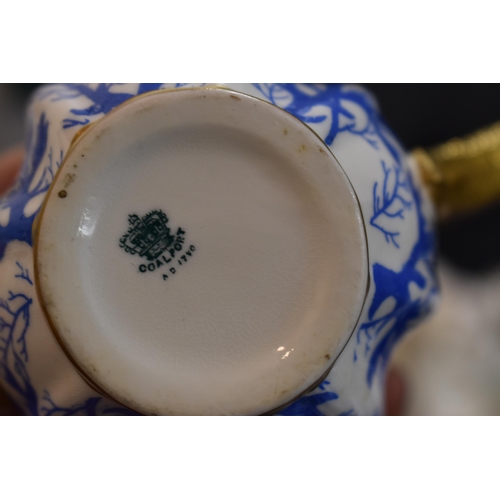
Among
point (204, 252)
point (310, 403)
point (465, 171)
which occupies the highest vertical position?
point (465, 171)

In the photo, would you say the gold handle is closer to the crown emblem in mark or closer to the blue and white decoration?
the blue and white decoration

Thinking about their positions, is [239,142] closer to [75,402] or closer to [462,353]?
[75,402]

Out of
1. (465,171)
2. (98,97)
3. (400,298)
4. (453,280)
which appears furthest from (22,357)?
(453,280)

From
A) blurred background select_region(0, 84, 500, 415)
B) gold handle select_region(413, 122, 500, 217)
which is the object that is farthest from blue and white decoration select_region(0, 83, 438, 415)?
blurred background select_region(0, 84, 500, 415)

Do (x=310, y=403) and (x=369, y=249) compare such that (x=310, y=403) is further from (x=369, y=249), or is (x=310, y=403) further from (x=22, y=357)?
(x=22, y=357)

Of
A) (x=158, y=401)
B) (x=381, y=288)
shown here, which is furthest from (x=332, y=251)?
(x=158, y=401)
